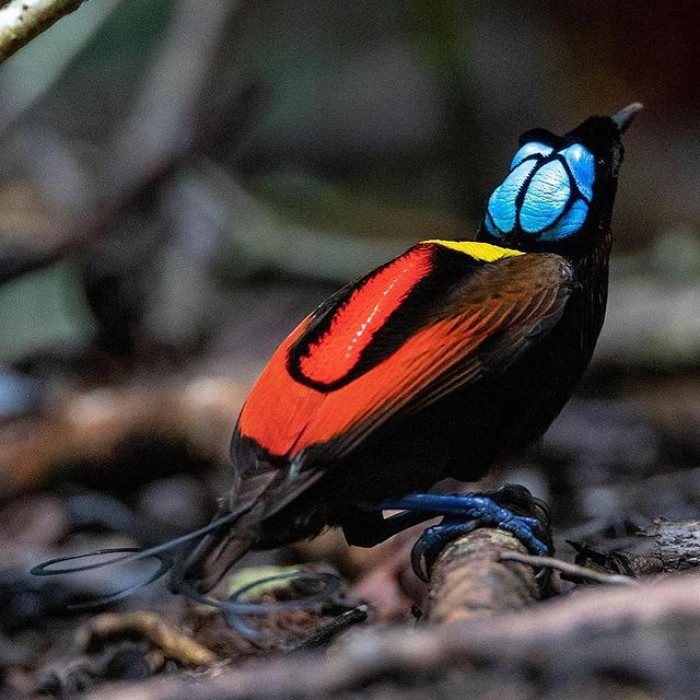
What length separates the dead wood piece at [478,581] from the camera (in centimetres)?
181

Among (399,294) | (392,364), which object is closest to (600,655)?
(392,364)

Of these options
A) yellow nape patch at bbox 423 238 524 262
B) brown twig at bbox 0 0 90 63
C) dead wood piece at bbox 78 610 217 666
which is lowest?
dead wood piece at bbox 78 610 217 666

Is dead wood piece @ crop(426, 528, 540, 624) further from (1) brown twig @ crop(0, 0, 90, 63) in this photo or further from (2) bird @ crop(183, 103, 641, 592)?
(1) brown twig @ crop(0, 0, 90, 63)

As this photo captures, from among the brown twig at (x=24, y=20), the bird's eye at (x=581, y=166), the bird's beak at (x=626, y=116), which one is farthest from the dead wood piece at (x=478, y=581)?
the brown twig at (x=24, y=20)

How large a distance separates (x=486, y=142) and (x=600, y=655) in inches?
270

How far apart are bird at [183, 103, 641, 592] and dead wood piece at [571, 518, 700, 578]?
0.21 m

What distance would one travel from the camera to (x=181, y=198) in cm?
789

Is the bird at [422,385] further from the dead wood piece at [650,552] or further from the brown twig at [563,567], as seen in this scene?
the brown twig at [563,567]

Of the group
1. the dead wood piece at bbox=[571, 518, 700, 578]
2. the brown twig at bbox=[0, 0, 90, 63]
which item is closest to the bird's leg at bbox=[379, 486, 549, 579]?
the dead wood piece at bbox=[571, 518, 700, 578]

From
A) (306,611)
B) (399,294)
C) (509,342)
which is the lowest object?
(306,611)

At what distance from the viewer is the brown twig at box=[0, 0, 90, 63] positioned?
265 cm

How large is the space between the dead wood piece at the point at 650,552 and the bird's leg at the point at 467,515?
0.50 ft

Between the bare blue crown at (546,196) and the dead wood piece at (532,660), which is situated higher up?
the bare blue crown at (546,196)

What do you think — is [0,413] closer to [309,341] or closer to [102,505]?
[102,505]
